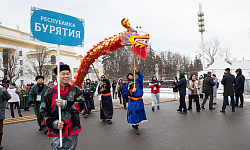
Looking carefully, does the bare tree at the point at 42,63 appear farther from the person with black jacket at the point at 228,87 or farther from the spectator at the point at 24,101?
the person with black jacket at the point at 228,87

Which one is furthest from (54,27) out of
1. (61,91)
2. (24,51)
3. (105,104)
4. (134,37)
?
(24,51)

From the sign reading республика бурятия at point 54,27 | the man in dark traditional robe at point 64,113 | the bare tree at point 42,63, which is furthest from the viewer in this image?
the bare tree at point 42,63

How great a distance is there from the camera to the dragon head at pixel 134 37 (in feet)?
19.0

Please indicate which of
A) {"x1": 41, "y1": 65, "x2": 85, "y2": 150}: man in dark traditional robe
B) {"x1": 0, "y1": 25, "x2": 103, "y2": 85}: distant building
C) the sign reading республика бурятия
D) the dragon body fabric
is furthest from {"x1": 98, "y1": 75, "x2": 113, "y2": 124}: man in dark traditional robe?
{"x1": 0, "y1": 25, "x2": 103, "y2": 85}: distant building

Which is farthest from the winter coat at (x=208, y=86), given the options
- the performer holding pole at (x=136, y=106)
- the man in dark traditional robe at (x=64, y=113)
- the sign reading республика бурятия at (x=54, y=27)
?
the man in dark traditional robe at (x=64, y=113)

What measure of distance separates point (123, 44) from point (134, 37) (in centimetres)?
60

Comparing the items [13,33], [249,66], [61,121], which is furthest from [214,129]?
[13,33]

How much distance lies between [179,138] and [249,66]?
59.0 feet

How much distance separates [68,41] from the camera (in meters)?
3.60

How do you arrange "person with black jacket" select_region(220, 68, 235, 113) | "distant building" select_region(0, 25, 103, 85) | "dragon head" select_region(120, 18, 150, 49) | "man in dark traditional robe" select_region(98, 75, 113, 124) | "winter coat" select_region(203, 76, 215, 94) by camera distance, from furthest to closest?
"distant building" select_region(0, 25, 103, 85) < "winter coat" select_region(203, 76, 215, 94) < "person with black jacket" select_region(220, 68, 235, 113) < "man in dark traditional robe" select_region(98, 75, 113, 124) < "dragon head" select_region(120, 18, 150, 49)

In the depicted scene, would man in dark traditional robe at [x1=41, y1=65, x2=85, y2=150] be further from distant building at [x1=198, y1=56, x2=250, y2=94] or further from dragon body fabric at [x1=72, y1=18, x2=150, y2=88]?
distant building at [x1=198, y1=56, x2=250, y2=94]

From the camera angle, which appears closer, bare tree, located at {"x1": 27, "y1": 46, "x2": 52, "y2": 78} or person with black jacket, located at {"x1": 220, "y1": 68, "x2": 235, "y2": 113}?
person with black jacket, located at {"x1": 220, "y1": 68, "x2": 235, "y2": 113}

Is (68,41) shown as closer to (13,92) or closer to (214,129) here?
(214,129)

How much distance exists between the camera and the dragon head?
5.78m
